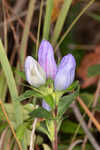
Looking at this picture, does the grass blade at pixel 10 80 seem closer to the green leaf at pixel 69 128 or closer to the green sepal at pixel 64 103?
the green sepal at pixel 64 103

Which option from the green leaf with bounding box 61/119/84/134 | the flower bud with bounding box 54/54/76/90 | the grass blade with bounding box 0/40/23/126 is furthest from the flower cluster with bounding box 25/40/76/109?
the green leaf with bounding box 61/119/84/134

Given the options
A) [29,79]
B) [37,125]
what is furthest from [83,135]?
[29,79]

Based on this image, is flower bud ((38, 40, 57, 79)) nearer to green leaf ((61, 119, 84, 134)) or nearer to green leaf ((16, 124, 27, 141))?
green leaf ((16, 124, 27, 141))

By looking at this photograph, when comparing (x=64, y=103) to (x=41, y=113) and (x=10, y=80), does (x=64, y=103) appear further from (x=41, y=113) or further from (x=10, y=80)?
(x=10, y=80)

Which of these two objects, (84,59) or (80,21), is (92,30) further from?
(84,59)

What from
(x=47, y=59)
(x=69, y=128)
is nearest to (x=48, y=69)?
(x=47, y=59)

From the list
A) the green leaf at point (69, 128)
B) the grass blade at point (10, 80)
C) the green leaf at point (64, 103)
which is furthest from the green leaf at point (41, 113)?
the green leaf at point (69, 128)
